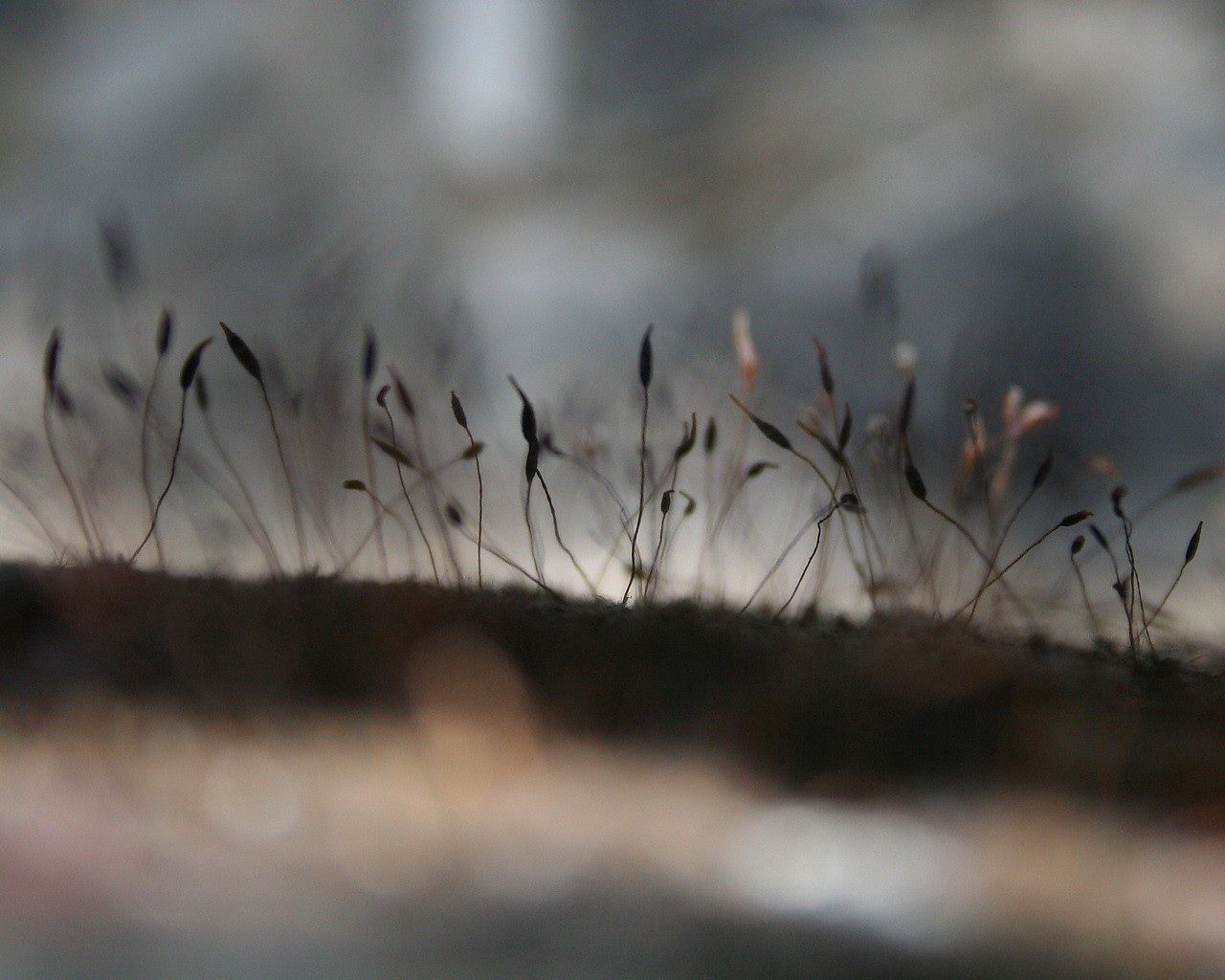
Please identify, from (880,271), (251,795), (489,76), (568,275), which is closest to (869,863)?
(251,795)

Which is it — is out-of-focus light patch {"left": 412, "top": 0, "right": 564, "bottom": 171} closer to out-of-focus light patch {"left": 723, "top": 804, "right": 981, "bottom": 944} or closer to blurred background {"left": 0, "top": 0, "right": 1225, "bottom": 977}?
blurred background {"left": 0, "top": 0, "right": 1225, "bottom": 977}

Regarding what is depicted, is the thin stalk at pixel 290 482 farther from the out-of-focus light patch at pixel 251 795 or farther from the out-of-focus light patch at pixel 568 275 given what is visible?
the out-of-focus light patch at pixel 568 275

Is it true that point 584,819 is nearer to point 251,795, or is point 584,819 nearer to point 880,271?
point 251,795

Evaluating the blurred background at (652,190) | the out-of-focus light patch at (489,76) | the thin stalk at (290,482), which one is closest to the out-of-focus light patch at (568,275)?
the blurred background at (652,190)

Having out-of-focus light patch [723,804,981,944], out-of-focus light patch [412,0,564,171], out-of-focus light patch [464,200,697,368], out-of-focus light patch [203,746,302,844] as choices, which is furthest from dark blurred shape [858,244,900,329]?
out-of-focus light patch [203,746,302,844]

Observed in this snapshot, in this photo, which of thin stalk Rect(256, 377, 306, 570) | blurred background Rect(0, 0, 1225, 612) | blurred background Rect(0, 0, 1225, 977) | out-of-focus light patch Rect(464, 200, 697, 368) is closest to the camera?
thin stalk Rect(256, 377, 306, 570)

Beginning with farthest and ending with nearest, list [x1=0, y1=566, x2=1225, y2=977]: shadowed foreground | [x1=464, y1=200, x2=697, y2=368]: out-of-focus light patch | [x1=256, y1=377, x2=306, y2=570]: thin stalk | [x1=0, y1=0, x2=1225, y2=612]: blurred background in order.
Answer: [x1=464, y1=200, x2=697, y2=368]: out-of-focus light patch < [x1=0, y1=0, x2=1225, y2=612]: blurred background < [x1=256, y1=377, x2=306, y2=570]: thin stalk < [x1=0, y1=566, x2=1225, y2=977]: shadowed foreground
